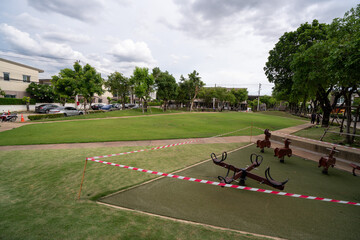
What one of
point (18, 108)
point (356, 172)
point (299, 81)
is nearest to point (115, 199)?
point (356, 172)

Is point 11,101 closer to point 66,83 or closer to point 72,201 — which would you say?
point 66,83

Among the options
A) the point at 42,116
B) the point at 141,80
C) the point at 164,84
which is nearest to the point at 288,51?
the point at 141,80

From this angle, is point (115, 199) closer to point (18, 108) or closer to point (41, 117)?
point (41, 117)

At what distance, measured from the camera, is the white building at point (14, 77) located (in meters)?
30.0

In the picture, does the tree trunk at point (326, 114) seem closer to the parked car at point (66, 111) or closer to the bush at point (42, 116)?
the parked car at point (66, 111)

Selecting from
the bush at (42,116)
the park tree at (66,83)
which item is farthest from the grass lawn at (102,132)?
the park tree at (66,83)

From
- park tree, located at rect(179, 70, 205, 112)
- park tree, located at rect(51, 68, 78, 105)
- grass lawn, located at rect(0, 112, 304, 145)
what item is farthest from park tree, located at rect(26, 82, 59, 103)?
park tree, located at rect(179, 70, 205, 112)

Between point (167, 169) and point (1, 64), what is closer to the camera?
Result: point (167, 169)

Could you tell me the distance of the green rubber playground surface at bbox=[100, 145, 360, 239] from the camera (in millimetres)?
3244

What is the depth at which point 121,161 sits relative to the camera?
6637 millimetres

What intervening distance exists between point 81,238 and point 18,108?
39.9 m

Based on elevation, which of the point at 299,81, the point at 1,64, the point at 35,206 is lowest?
the point at 35,206

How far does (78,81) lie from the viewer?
2584 cm

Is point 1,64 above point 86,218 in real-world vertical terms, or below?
above
